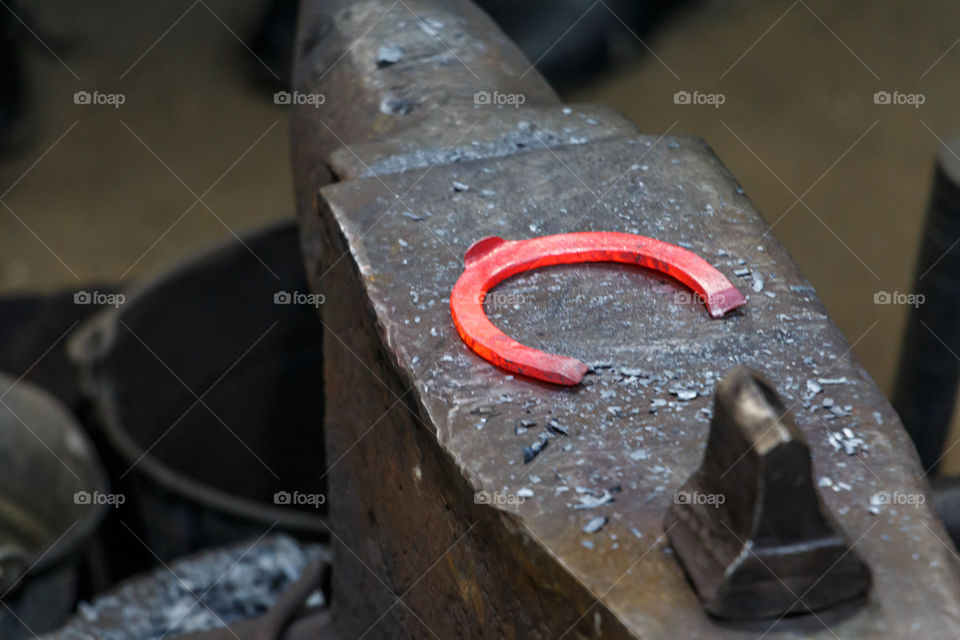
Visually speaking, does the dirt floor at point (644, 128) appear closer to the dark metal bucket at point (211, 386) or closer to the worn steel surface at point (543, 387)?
the dark metal bucket at point (211, 386)

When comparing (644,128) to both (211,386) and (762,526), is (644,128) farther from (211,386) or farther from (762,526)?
(762,526)

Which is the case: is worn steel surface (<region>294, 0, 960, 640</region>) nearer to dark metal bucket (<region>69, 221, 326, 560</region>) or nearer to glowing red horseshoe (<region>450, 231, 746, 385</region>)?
glowing red horseshoe (<region>450, 231, 746, 385</region>)

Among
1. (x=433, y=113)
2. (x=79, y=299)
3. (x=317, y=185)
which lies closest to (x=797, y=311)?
(x=433, y=113)

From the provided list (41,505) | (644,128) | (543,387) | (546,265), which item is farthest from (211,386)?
(644,128)

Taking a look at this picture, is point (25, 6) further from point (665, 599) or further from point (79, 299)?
point (665, 599)

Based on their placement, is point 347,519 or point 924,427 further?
point 924,427

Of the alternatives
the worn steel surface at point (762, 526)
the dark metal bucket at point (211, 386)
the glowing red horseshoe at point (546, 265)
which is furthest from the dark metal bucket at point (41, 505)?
the worn steel surface at point (762, 526)
